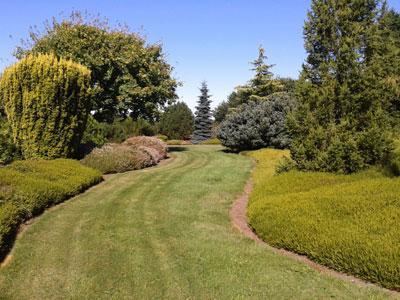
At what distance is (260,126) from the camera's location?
2500 cm

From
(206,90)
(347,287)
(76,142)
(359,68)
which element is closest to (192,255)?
(347,287)

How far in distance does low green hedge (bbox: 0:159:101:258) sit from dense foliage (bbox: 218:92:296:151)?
495 inches

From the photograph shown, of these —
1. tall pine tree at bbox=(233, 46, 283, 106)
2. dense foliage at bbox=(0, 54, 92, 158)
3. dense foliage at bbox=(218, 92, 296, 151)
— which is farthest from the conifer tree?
dense foliage at bbox=(0, 54, 92, 158)

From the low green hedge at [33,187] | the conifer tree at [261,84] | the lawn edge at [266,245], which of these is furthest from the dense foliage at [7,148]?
the conifer tree at [261,84]

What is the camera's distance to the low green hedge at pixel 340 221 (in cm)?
696

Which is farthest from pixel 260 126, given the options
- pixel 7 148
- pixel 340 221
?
pixel 340 221

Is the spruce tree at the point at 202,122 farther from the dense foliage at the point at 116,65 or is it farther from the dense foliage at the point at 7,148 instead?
the dense foliage at the point at 7,148

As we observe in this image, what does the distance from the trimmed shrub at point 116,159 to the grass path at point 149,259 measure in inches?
177

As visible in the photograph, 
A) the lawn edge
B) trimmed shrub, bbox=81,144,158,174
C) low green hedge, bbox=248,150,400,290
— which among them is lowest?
the lawn edge

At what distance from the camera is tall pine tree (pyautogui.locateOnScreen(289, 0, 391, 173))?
40.6ft

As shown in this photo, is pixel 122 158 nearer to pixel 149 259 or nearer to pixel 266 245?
pixel 266 245

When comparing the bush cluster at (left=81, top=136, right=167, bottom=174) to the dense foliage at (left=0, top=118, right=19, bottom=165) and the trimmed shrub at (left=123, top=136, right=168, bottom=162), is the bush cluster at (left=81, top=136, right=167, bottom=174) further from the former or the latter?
the dense foliage at (left=0, top=118, right=19, bottom=165)

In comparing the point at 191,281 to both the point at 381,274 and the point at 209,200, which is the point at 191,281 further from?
the point at 209,200

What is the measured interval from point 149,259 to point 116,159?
34.2 ft
